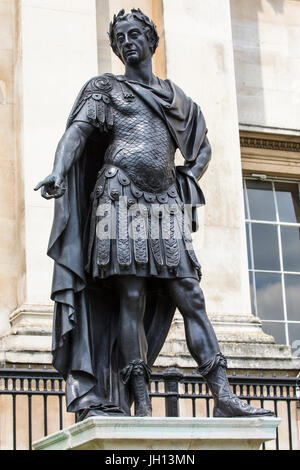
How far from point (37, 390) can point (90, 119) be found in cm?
366

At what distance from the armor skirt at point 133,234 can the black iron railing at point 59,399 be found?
284cm

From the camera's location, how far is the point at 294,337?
670 inches

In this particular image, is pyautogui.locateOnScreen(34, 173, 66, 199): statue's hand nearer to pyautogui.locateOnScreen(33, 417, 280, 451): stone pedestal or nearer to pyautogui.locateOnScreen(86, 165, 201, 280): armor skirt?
pyautogui.locateOnScreen(86, 165, 201, 280): armor skirt

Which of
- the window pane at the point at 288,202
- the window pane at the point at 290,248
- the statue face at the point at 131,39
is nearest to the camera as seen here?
the statue face at the point at 131,39

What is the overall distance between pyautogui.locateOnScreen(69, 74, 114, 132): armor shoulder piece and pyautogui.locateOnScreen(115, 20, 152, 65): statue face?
0.22m

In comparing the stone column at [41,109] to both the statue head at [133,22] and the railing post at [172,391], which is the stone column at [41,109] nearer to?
the railing post at [172,391]

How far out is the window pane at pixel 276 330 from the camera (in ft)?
55.4

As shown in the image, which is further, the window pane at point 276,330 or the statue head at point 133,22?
the window pane at point 276,330

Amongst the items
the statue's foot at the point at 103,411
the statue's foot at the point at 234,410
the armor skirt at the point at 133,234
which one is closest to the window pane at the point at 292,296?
the armor skirt at the point at 133,234

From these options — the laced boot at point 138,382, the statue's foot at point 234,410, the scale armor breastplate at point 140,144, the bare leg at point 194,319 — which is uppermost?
the scale armor breastplate at point 140,144

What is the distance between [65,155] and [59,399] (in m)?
3.77

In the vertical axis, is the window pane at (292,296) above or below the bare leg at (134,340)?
above

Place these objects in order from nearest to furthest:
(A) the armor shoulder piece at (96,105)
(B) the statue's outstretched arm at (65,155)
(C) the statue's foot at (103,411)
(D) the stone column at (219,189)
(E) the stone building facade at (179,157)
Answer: (C) the statue's foot at (103,411) → (B) the statue's outstretched arm at (65,155) → (A) the armor shoulder piece at (96,105) → (E) the stone building facade at (179,157) → (D) the stone column at (219,189)

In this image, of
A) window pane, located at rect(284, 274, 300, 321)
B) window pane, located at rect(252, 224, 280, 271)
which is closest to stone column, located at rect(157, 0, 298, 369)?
window pane, located at rect(252, 224, 280, 271)
